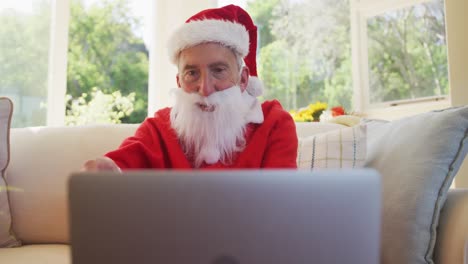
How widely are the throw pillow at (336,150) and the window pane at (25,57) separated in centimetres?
240

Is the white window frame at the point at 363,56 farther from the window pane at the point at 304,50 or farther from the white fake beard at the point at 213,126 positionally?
the white fake beard at the point at 213,126

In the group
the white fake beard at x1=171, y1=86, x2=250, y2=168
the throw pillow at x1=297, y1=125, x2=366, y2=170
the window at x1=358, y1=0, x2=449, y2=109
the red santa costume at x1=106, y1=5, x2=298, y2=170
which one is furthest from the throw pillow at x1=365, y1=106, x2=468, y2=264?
the window at x1=358, y1=0, x2=449, y2=109

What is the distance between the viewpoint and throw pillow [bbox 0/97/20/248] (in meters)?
1.65

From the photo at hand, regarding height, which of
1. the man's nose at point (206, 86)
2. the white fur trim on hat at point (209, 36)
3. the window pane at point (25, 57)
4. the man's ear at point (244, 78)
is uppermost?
the window pane at point (25, 57)

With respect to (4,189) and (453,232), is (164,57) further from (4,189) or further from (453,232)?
(453,232)

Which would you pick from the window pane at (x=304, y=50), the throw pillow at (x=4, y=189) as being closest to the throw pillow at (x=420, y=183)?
the throw pillow at (x=4, y=189)

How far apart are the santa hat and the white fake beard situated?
5.0 inches

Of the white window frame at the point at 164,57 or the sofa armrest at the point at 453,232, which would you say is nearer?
the sofa armrest at the point at 453,232

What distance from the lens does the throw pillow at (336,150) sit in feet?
4.50

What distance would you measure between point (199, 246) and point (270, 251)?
0.08 metres

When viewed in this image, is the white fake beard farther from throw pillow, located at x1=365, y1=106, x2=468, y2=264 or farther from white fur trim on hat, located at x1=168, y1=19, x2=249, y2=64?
throw pillow, located at x1=365, y1=106, x2=468, y2=264

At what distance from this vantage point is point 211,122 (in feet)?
4.69

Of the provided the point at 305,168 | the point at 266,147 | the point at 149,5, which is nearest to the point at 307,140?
the point at 305,168

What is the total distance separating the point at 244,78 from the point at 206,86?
7.7 inches
